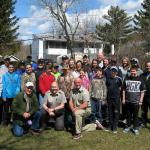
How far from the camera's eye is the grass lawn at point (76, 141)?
9.76 m

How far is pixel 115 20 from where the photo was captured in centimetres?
6631

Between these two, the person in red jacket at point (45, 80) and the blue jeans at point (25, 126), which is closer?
Answer: the blue jeans at point (25, 126)

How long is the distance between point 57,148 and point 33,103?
1.94 m

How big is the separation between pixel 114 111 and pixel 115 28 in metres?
49.6

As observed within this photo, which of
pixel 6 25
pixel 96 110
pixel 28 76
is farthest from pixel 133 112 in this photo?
pixel 6 25

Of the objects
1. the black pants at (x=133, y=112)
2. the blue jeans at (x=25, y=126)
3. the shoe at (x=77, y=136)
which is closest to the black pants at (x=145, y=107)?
the black pants at (x=133, y=112)

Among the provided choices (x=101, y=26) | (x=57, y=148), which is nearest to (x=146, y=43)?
(x=101, y=26)

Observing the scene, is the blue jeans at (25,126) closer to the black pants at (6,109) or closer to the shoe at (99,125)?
the black pants at (6,109)

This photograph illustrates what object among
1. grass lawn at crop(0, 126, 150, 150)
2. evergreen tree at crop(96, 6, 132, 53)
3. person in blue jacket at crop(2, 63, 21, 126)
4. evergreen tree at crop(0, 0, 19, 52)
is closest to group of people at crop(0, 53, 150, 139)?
person in blue jacket at crop(2, 63, 21, 126)

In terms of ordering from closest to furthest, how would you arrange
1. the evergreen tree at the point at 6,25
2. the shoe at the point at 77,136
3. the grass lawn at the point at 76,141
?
the grass lawn at the point at 76,141
the shoe at the point at 77,136
the evergreen tree at the point at 6,25

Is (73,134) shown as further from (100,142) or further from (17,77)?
(17,77)

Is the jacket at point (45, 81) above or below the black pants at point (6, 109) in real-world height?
above

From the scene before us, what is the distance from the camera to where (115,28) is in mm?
59906

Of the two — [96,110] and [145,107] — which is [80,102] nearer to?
[96,110]
